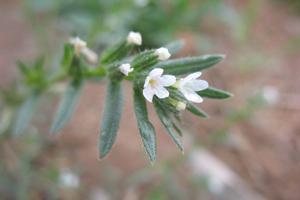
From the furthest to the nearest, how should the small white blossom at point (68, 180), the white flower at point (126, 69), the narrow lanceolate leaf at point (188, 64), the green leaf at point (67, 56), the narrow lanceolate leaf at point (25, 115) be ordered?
1. the small white blossom at point (68, 180)
2. the narrow lanceolate leaf at point (25, 115)
3. the green leaf at point (67, 56)
4. the narrow lanceolate leaf at point (188, 64)
5. the white flower at point (126, 69)

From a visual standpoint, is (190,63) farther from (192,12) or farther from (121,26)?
(192,12)

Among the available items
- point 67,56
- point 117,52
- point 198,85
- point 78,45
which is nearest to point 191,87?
point 198,85

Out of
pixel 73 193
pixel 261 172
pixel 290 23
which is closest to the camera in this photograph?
pixel 73 193

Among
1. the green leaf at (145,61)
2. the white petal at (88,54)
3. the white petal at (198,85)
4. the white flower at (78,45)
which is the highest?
the white petal at (88,54)

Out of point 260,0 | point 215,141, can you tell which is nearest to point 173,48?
point 215,141

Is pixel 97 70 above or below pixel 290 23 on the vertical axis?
below

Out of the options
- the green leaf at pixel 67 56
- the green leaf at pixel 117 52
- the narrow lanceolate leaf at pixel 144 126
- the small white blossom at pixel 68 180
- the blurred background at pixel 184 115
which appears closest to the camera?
the narrow lanceolate leaf at pixel 144 126

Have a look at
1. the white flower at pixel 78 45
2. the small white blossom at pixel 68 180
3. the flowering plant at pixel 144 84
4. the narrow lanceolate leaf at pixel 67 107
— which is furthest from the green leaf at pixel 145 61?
the small white blossom at pixel 68 180

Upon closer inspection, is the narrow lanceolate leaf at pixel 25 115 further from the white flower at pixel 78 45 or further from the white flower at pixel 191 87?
the white flower at pixel 191 87
